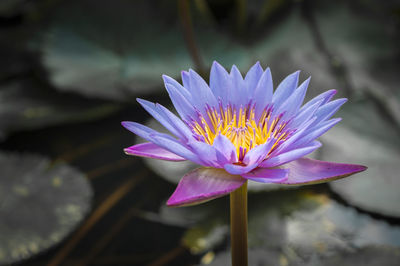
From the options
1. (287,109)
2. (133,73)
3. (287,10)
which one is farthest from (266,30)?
(287,109)

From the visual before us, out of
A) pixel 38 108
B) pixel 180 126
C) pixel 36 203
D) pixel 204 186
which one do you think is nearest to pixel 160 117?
pixel 180 126

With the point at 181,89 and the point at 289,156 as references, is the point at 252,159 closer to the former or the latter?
the point at 289,156

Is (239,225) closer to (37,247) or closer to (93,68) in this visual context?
(37,247)

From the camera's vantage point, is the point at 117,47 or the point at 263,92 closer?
the point at 263,92

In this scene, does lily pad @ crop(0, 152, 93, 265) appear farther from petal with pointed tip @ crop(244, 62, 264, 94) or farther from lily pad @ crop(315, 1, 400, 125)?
lily pad @ crop(315, 1, 400, 125)

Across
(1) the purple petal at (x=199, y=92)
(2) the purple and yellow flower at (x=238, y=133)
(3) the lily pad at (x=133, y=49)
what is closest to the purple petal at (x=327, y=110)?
(2) the purple and yellow flower at (x=238, y=133)
